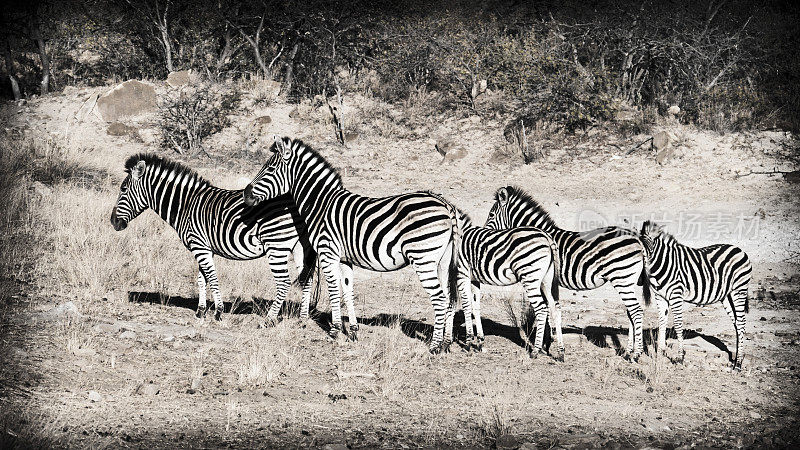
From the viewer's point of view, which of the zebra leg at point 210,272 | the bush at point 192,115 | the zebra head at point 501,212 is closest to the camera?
the zebra leg at point 210,272

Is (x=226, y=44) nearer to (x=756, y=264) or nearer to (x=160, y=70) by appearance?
(x=160, y=70)

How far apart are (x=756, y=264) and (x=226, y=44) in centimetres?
1756

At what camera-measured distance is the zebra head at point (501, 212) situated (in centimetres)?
984

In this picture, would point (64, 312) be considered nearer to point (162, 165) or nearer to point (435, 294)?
point (162, 165)

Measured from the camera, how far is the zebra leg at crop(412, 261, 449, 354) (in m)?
8.32

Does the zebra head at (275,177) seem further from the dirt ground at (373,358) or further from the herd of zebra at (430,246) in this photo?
the dirt ground at (373,358)

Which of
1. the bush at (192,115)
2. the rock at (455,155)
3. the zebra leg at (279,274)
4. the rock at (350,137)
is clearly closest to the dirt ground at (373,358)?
the zebra leg at (279,274)

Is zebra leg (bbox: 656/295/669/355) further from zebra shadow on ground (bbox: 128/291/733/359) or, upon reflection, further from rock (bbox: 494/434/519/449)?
rock (bbox: 494/434/519/449)

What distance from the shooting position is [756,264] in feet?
42.2

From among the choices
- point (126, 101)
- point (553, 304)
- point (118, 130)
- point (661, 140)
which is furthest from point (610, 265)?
point (126, 101)

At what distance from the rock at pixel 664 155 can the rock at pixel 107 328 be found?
42.7 ft

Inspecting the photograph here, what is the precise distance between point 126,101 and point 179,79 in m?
2.01

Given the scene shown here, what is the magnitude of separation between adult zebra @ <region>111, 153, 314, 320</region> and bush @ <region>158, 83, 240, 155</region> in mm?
10043

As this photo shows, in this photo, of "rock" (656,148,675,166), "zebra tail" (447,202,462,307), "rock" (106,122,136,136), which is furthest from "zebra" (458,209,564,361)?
"rock" (106,122,136,136)
